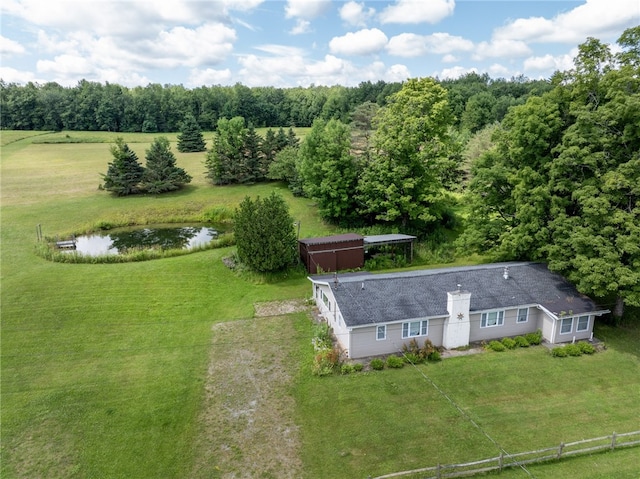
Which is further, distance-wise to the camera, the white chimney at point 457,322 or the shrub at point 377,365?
the white chimney at point 457,322

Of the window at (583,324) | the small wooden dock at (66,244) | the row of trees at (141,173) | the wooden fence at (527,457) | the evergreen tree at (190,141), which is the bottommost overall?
the wooden fence at (527,457)

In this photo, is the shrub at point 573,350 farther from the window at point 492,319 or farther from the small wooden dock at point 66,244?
the small wooden dock at point 66,244

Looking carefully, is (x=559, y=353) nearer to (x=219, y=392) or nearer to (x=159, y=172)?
(x=219, y=392)

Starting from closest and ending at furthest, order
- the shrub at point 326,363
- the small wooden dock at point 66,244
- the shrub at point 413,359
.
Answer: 1. the shrub at point 326,363
2. the shrub at point 413,359
3. the small wooden dock at point 66,244

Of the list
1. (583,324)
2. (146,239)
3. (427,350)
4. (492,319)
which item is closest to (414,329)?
(427,350)

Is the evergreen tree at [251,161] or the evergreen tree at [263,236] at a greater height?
the evergreen tree at [251,161]

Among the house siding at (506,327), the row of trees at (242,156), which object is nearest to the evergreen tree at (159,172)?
the row of trees at (242,156)
